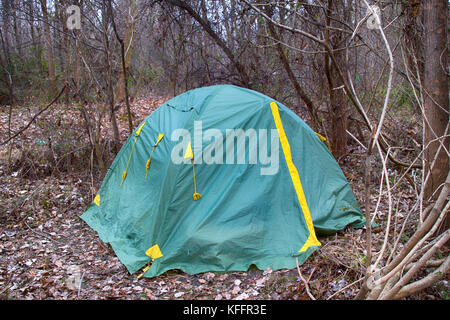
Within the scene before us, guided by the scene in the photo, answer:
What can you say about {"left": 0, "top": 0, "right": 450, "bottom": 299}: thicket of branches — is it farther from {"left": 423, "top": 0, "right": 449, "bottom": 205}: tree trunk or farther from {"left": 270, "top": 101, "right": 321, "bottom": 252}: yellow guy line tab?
{"left": 270, "top": 101, "right": 321, "bottom": 252}: yellow guy line tab

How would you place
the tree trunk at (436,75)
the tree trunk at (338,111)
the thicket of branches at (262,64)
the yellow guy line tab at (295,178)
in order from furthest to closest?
1. the tree trunk at (338,111)
2. the thicket of branches at (262,64)
3. the yellow guy line tab at (295,178)
4. the tree trunk at (436,75)

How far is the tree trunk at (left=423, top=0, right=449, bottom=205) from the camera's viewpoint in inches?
132

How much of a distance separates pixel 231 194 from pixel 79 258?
73.7 inches

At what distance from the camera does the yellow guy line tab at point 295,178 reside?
151 inches

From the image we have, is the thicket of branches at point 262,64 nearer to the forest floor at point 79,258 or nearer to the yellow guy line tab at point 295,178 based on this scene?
the forest floor at point 79,258

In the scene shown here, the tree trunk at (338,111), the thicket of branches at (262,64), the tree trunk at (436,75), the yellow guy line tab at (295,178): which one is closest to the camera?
the tree trunk at (436,75)

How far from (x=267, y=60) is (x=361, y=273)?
17.8 feet

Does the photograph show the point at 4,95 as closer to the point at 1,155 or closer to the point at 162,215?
the point at 1,155

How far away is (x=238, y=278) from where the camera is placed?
12.0ft

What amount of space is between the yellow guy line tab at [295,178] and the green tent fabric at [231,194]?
1 cm

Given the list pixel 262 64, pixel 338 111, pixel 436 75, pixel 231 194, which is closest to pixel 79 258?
pixel 231 194

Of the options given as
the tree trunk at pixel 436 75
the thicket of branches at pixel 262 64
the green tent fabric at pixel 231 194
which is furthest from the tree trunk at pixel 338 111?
the tree trunk at pixel 436 75

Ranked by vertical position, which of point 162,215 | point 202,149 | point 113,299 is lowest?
point 113,299

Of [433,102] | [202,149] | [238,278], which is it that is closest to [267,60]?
[202,149]
